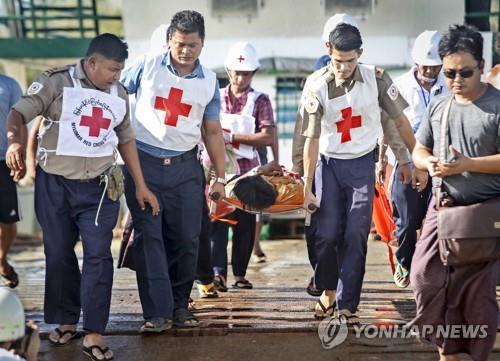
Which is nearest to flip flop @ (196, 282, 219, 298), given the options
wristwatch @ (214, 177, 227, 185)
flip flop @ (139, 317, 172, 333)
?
wristwatch @ (214, 177, 227, 185)

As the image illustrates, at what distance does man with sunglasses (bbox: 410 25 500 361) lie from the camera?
177 inches

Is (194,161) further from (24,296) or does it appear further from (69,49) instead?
(69,49)

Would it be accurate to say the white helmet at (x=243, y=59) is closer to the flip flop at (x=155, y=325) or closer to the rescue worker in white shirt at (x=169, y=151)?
the rescue worker in white shirt at (x=169, y=151)

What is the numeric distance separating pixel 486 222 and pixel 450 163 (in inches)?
13.7

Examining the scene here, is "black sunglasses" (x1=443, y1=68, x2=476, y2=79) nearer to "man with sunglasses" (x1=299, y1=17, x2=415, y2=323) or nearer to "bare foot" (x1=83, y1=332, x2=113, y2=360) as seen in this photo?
"man with sunglasses" (x1=299, y1=17, x2=415, y2=323)

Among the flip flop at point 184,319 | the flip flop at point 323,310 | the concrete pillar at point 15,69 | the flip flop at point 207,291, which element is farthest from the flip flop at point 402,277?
the concrete pillar at point 15,69

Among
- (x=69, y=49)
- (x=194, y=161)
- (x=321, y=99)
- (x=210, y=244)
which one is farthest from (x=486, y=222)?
(x=69, y=49)

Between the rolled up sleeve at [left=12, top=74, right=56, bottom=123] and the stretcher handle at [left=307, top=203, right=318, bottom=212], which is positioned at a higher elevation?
the rolled up sleeve at [left=12, top=74, right=56, bottom=123]

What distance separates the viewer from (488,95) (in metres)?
4.53

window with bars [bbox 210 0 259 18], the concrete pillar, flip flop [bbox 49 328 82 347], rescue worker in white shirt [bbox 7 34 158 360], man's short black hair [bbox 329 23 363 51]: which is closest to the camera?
rescue worker in white shirt [bbox 7 34 158 360]

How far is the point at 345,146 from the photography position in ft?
18.8

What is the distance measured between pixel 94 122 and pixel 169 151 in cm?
66

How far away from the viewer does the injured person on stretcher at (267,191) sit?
6.21 meters

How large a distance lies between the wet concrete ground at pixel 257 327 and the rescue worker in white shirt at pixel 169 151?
0.21 m
